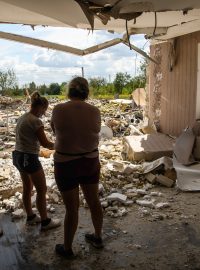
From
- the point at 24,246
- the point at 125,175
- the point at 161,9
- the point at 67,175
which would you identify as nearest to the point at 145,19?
the point at 161,9

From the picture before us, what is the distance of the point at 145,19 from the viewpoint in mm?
6547

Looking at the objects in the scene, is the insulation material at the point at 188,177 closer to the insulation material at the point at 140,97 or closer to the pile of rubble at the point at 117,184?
the pile of rubble at the point at 117,184

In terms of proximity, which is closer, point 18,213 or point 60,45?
point 18,213

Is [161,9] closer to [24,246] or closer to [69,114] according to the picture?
[69,114]

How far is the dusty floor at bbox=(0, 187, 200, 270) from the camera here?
12.7ft

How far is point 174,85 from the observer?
951 cm

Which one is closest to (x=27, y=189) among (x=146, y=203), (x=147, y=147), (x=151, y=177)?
(x=146, y=203)

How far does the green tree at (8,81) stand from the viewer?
95.2 ft

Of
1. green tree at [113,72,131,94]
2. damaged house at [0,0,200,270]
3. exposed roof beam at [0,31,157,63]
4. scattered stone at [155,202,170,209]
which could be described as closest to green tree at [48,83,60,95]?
green tree at [113,72,131,94]

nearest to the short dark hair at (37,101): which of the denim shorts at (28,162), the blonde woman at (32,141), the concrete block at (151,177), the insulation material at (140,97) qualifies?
the blonde woman at (32,141)

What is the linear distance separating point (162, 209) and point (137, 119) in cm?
903

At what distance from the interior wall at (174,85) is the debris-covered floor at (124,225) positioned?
1.65m

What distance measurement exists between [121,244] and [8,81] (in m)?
26.8

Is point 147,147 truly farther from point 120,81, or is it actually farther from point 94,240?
point 120,81
